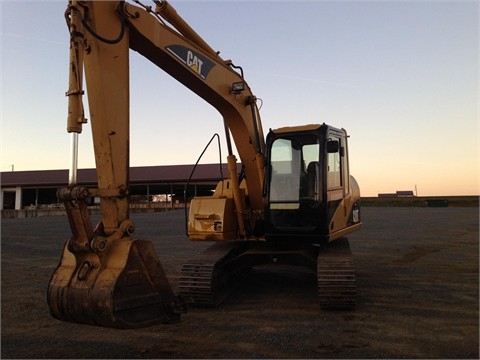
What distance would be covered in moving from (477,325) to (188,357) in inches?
148

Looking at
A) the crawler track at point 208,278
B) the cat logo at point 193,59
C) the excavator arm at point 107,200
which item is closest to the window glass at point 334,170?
the crawler track at point 208,278

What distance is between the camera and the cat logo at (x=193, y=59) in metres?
5.05

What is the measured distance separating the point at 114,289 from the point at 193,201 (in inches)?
135

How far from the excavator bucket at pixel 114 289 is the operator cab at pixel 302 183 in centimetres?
275

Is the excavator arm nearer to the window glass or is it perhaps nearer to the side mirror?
the side mirror

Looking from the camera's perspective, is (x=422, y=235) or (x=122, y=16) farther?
(x=422, y=235)

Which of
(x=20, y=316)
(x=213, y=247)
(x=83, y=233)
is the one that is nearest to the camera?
(x=83, y=233)

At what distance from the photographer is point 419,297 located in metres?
6.46

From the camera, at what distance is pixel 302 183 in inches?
245

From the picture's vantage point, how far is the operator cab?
6.07 m

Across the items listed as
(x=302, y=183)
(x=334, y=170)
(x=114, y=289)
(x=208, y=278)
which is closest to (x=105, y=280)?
(x=114, y=289)

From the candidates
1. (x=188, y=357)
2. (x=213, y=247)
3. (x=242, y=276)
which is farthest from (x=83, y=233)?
(x=242, y=276)

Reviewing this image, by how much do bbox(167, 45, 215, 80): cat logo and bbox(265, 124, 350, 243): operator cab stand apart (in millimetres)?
1584

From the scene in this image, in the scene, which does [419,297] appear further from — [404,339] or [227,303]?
[227,303]
